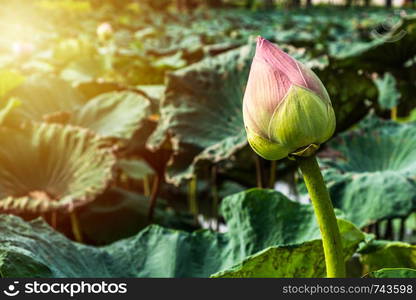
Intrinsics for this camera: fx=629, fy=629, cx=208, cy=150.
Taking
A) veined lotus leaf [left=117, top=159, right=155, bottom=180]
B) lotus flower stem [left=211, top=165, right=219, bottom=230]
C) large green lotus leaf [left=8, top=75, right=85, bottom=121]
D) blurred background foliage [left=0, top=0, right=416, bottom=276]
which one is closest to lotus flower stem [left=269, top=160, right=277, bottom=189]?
blurred background foliage [left=0, top=0, right=416, bottom=276]

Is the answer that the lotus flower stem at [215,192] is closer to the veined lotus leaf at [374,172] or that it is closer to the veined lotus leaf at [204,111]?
the veined lotus leaf at [204,111]

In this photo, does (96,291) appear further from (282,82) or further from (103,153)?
(103,153)

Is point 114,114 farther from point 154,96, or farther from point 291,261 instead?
point 291,261

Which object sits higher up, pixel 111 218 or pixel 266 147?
pixel 266 147

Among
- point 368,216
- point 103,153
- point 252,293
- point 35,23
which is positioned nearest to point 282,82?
point 252,293

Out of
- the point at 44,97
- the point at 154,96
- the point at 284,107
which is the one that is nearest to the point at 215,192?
the point at 154,96

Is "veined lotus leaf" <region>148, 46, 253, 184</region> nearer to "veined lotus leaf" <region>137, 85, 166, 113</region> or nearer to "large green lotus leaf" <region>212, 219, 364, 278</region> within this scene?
"veined lotus leaf" <region>137, 85, 166, 113</region>
